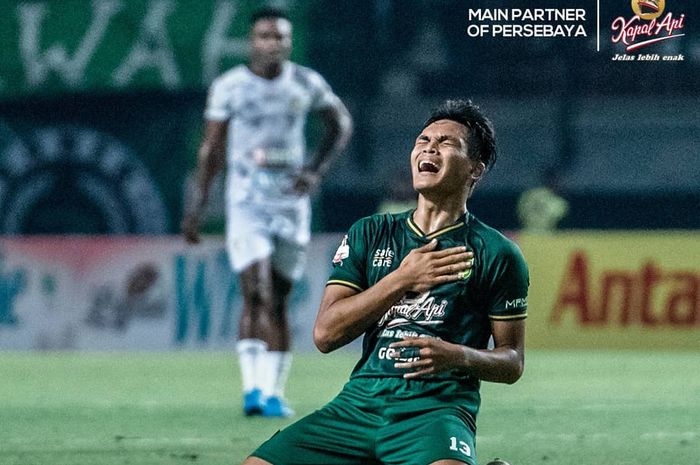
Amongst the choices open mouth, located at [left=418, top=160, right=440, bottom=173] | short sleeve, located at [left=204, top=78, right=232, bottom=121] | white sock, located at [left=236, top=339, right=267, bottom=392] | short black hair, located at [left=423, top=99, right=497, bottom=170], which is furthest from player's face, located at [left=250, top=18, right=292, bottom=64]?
open mouth, located at [left=418, top=160, right=440, bottom=173]

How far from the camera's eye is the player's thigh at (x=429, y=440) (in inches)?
207

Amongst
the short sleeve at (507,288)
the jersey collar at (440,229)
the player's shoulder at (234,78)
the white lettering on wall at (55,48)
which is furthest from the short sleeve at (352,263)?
the white lettering on wall at (55,48)

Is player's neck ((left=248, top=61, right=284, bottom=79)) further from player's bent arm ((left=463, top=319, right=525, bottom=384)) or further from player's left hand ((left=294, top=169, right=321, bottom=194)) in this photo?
player's bent arm ((left=463, top=319, right=525, bottom=384))

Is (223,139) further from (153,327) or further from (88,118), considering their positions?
(88,118)

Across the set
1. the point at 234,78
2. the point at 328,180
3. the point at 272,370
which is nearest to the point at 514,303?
the point at 272,370

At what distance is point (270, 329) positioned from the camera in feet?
32.0

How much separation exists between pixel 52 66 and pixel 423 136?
1502cm

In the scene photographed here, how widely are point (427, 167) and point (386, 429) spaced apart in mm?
861

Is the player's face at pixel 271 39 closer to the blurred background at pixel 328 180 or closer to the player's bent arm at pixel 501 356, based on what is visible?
the blurred background at pixel 328 180

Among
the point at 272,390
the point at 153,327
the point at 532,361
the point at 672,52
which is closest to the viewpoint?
the point at 272,390

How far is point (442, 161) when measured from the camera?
5500mm

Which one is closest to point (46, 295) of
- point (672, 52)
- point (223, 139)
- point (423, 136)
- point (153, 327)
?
point (153, 327)

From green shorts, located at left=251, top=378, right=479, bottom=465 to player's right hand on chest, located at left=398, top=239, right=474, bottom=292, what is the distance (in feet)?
1.17

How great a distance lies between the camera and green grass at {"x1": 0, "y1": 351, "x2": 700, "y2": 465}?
800 centimetres
